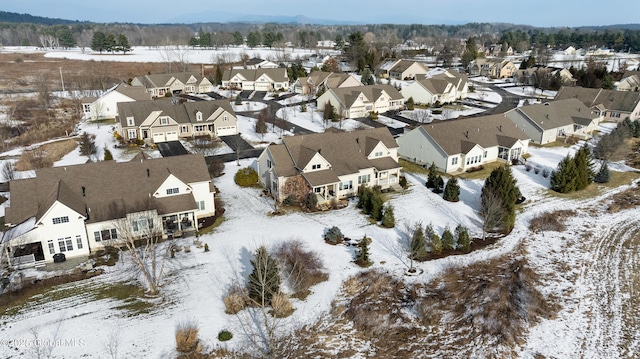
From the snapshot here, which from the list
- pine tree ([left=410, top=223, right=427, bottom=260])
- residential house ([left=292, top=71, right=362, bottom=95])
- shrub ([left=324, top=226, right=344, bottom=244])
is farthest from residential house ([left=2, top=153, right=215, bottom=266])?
residential house ([left=292, top=71, right=362, bottom=95])

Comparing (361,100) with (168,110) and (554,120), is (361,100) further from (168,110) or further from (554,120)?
(168,110)

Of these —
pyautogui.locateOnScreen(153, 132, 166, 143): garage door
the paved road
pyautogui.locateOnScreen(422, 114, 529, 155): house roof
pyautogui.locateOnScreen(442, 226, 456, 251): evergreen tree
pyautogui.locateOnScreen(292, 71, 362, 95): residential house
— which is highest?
pyautogui.locateOnScreen(292, 71, 362, 95): residential house

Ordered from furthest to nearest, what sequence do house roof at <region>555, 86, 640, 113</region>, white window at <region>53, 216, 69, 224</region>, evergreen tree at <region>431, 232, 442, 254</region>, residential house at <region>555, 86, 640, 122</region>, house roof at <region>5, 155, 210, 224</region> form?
house roof at <region>555, 86, 640, 113</region> → residential house at <region>555, 86, 640, 122</region> → evergreen tree at <region>431, 232, 442, 254</region> → house roof at <region>5, 155, 210, 224</region> → white window at <region>53, 216, 69, 224</region>

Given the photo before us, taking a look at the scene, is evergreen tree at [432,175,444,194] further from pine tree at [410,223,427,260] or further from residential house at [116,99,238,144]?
residential house at [116,99,238,144]

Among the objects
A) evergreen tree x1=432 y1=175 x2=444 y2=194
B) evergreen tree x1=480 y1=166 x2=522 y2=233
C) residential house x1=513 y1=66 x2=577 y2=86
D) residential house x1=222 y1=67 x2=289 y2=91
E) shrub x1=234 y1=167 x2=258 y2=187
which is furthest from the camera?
residential house x1=222 y1=67 x2=289 y2=91

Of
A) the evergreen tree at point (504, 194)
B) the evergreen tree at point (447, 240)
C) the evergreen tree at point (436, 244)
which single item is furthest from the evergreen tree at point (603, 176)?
the evergreen tree at point (436, 244)

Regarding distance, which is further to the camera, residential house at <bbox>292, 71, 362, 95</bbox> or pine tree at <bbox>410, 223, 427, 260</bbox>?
residential house at <bbox>292, 71, 362, 95</bbox>

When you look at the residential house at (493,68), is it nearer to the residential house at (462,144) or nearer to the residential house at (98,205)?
the residential house at (462,144)
